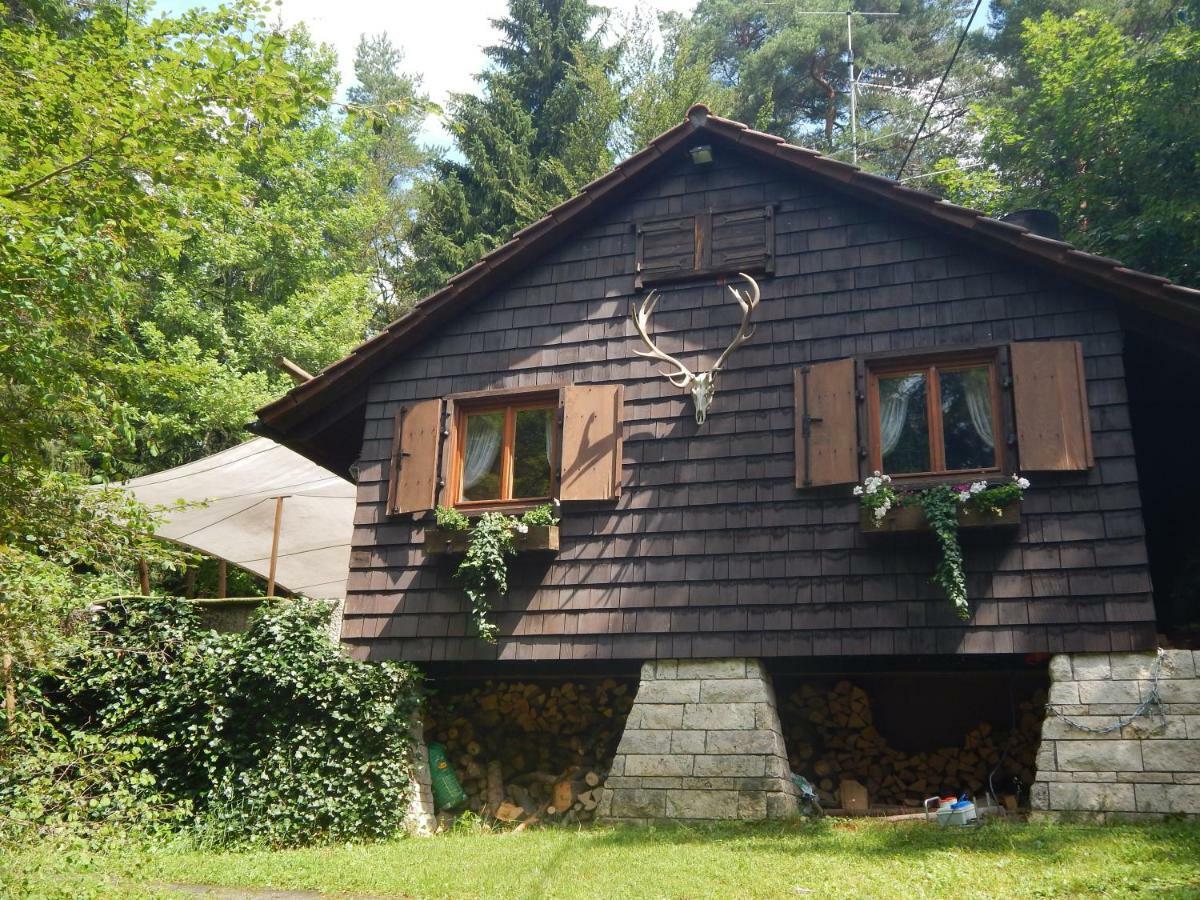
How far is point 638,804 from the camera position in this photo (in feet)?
29.1

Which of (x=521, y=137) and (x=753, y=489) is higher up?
(x=521, y=137)

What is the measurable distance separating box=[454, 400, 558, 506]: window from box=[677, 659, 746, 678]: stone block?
210cm

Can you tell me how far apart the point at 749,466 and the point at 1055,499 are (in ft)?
8.14

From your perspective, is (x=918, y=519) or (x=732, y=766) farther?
(x=732, y=766)

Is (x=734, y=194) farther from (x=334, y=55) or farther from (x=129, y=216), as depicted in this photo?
(x=334, y=55)

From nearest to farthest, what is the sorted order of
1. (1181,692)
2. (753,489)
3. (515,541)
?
(1181,692)
(753,489)
(515,541)

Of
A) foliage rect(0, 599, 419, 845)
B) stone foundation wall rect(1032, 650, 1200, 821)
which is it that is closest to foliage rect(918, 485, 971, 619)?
stone foundation wall rect(1032, 650, 1200, 821)

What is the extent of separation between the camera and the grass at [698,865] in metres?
6.41

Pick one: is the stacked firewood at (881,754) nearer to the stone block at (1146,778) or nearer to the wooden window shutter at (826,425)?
the stone block at (1146,778)

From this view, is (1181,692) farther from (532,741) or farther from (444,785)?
(444,785)

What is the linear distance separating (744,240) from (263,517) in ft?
23.6

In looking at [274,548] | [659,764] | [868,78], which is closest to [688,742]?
[659,764]

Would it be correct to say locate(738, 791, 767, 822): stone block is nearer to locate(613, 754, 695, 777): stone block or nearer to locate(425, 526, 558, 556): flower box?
locate(613, 754, 695, 777): stone block

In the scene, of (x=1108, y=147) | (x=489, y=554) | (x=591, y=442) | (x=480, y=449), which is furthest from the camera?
(x=1108, y=147)
